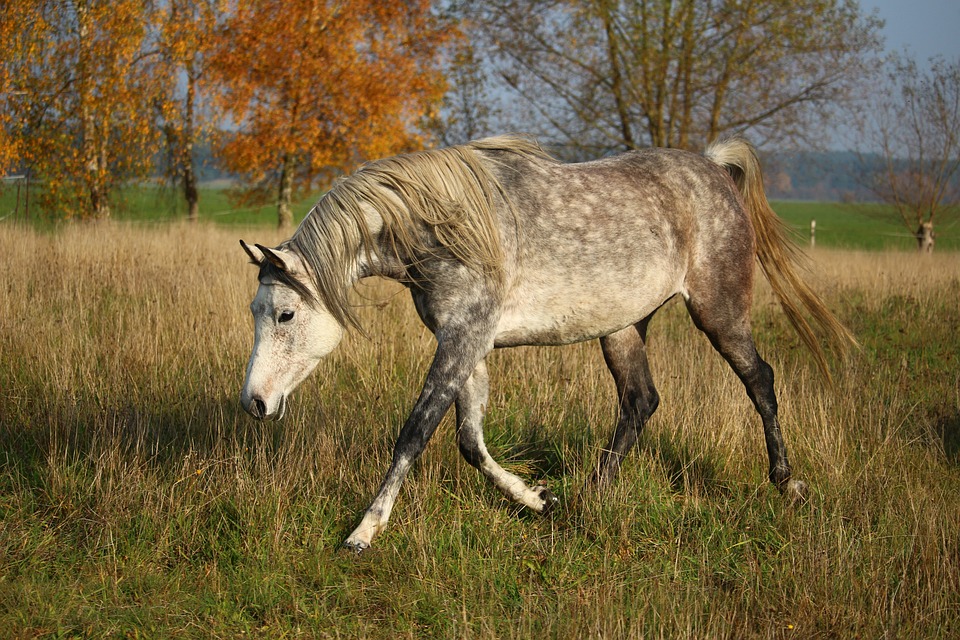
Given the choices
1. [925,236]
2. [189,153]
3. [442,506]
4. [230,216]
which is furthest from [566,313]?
[230,216]

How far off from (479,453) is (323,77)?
15.4 m

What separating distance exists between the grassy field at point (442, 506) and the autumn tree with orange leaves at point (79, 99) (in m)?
6.87

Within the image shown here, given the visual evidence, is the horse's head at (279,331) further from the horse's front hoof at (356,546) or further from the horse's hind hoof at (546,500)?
the horse's hind hoof at (546,500)

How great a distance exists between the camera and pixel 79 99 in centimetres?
1312

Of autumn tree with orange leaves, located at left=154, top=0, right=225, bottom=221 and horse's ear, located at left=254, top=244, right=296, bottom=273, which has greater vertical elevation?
autumn tree with orange leaves, located at left=154, top=0, right=225, bottom=221

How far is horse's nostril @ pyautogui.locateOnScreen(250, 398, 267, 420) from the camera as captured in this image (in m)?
3.25

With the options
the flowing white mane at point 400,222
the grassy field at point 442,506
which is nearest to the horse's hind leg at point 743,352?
the grassy field at point 442,506

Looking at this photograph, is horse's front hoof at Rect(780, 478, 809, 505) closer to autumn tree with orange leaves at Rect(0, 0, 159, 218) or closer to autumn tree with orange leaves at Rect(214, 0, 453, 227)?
autumn tree with orange leaves at Rect(0, 0, 159, 218)

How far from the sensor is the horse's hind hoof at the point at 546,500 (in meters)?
3.82

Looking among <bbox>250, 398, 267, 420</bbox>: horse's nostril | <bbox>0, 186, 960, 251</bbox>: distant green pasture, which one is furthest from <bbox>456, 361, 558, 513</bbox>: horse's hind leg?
<bbox>0, 186, 960, 251</bbox>: distant green pasture

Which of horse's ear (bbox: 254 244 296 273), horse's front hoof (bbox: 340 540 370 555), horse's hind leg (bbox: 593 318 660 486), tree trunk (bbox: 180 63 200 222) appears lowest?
horse's front hoof (bbox: 340 540 370 555)

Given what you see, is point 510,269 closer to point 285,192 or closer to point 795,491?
point 795,491

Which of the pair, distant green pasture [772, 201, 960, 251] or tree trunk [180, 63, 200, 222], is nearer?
tree trunk [180, 63, 200, 222]

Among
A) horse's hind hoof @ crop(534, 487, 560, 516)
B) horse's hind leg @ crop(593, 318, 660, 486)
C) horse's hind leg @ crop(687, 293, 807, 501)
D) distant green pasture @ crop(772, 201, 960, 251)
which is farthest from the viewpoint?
distant green pasture @ crop(772, 201, 960, 251)
